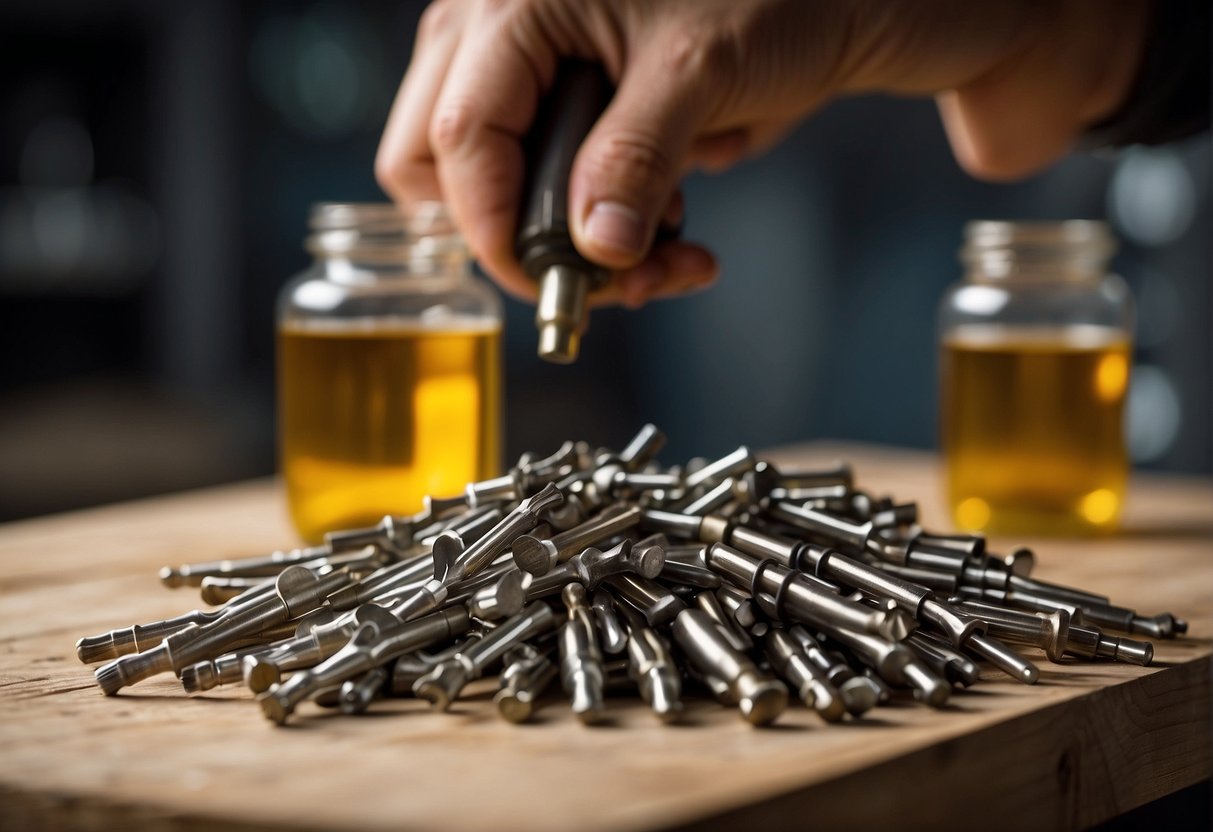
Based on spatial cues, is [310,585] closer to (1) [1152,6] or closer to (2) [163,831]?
(2) [163,831]

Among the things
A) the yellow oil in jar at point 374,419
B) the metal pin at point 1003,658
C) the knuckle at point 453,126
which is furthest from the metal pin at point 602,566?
the knuckle at point 453,126

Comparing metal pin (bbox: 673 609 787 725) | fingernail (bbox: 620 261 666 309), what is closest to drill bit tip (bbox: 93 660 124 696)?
metal pin (bbox: 673 609 787 725)

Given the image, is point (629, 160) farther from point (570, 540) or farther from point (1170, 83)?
point (1170, 83)

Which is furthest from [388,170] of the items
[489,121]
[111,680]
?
[111,680]

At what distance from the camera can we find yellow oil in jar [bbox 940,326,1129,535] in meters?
1.48

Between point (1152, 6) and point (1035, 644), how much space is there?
117cm

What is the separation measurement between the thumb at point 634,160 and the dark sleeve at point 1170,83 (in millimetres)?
815

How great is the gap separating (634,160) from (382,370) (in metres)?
0.36

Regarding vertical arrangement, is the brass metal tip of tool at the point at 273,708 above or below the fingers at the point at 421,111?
below

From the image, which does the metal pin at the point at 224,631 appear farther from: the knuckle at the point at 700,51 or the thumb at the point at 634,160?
the knuckle at the point at 700,51

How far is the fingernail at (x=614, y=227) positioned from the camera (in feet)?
3.97

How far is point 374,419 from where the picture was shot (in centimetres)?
Answer: 137

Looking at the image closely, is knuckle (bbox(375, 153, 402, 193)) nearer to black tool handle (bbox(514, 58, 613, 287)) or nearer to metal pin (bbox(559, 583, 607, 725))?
black tool handle (bbox(514, 58, 613, 287))

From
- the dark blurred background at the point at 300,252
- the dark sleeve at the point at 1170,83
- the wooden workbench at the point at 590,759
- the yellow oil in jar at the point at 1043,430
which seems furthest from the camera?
the dark blurred background at the point at 300,252
